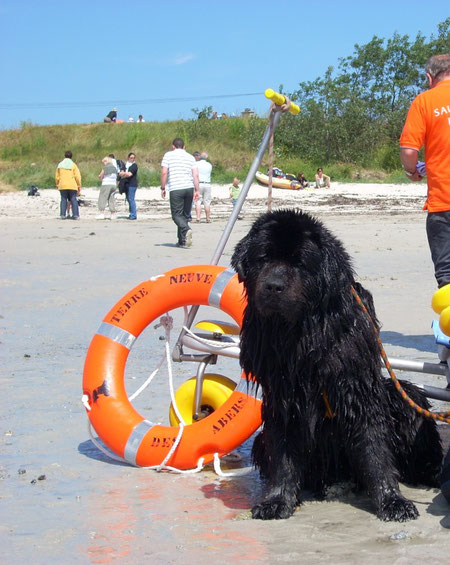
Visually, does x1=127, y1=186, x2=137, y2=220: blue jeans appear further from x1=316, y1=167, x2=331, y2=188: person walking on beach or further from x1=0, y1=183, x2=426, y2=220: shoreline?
x1=316, y1=167, x2=331, y2=188: person walking on beach

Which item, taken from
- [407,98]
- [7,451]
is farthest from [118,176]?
[407,98]

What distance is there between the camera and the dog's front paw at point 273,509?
3.45 metres

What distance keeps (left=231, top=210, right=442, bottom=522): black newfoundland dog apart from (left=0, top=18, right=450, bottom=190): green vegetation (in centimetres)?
3112

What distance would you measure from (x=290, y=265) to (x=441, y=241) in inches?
84.0

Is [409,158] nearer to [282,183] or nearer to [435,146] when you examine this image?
[435,146]

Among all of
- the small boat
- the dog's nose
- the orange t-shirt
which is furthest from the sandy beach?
the small boat

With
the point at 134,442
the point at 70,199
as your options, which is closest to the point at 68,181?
the point at 70,199

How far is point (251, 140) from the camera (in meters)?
38.5

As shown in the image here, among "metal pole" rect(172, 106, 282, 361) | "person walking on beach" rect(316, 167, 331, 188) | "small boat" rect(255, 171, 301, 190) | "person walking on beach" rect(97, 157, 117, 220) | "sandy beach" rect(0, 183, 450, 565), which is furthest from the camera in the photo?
"person walking on beach" rect(316, 167, 331, 188)

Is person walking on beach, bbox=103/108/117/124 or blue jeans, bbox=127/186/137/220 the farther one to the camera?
person walking on beach, bbox=103/108/117/124

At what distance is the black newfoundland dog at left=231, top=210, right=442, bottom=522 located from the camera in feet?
10.9

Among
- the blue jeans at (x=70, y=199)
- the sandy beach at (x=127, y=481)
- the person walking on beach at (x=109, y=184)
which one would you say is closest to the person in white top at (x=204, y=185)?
the person walking on beach at (x=109, y=184)

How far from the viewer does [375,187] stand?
96.5 ft

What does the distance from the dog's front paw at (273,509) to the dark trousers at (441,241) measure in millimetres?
2119
